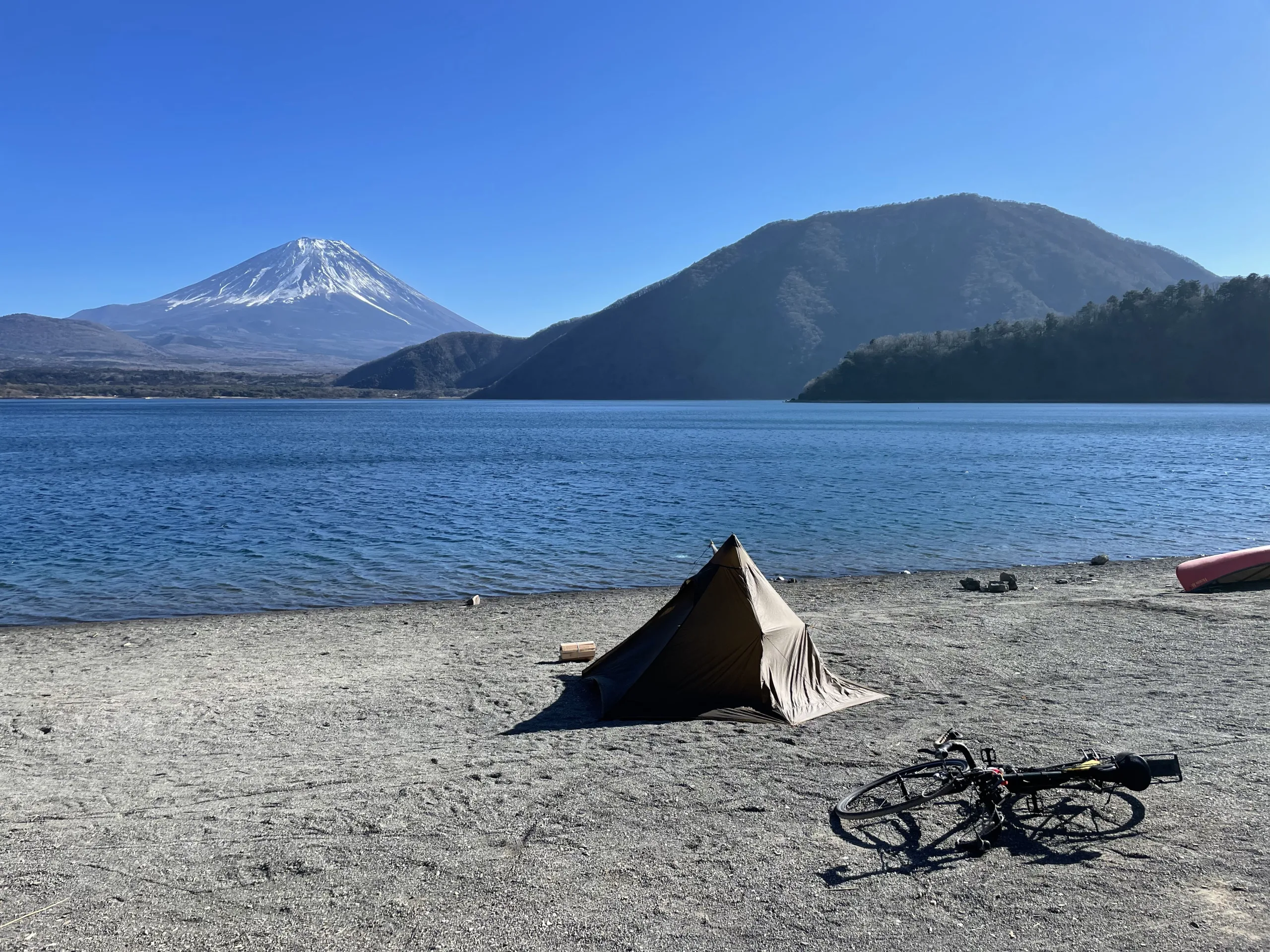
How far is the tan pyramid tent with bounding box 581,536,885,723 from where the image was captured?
9156mm

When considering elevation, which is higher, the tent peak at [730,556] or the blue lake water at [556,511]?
the tent peak at [730,556]

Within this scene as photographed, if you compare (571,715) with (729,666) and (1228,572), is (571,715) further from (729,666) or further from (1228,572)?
(1228,572)

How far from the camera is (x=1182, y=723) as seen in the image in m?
8.34

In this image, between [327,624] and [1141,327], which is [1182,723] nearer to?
[327,624]

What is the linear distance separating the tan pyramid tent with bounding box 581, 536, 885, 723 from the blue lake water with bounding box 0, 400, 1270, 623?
31.2 feet

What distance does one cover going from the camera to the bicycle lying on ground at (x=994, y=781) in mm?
6051

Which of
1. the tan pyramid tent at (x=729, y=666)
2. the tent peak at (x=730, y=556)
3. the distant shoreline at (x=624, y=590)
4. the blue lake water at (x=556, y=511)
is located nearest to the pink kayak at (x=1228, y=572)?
the distant shoreline at (x=624, y=590)

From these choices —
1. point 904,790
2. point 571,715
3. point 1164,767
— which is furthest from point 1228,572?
point 571,715

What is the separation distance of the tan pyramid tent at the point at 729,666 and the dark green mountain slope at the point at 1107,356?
150 meters

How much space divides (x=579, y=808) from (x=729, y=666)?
305 cm

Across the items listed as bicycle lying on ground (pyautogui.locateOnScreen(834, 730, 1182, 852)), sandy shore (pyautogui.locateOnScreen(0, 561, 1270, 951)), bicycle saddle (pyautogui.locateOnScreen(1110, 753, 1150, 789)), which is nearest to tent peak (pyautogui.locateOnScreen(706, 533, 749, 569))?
sandy shore (pyautogui.locateOnScreen(0, 561, 1270, 951))

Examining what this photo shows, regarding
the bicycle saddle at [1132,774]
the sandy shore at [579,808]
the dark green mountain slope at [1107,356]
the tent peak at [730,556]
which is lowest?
the sandy shore at [579,808]

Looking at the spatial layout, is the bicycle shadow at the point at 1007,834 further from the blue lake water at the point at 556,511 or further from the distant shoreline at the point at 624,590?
the blue lake water at the point at 556,511

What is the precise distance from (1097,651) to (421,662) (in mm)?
9137
